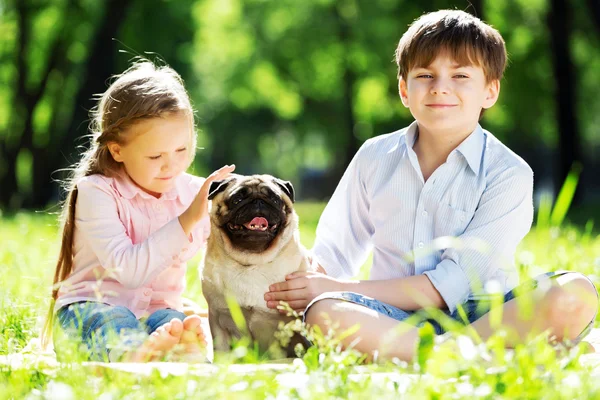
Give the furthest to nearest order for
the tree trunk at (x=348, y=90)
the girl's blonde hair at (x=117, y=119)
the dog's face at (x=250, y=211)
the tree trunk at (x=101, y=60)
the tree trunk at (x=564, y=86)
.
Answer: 1. the tree trunk at (x=348, y=90)
2. the tree trunk at (x=564, y=86)
3. the tree trunk at (x=101, y=60)
4. the girl's blonde hair at (x=117, y=119)
5. the dog's face at (x=250, y=211)

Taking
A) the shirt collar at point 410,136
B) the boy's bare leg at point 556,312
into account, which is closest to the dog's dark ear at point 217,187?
the shirt collar at point 410,136

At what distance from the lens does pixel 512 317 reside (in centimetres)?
323

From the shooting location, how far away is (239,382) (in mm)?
2428

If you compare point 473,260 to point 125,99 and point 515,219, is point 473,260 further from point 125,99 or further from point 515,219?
point 125,99

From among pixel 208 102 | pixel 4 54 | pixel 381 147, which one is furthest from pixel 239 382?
pixel 208 102

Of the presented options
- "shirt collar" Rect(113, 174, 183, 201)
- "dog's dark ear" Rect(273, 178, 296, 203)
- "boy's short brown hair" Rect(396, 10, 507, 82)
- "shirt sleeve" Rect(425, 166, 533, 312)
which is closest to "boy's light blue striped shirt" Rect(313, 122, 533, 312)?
"shirt sleeve" Rect(425, 166, 533, 312)

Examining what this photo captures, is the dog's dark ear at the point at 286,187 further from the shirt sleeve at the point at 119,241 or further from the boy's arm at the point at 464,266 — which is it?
the shirt sleeve at the point at 119,241

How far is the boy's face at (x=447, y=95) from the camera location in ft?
11.8

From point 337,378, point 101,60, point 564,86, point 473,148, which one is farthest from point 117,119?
point 564,86

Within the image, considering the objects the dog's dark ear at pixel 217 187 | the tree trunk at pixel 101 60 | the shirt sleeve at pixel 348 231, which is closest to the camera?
the dog's dark ear at pixel 217 187

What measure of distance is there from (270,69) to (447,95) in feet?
70.9

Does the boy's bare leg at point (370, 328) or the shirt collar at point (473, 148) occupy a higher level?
the shirt collar at point (473, 148)

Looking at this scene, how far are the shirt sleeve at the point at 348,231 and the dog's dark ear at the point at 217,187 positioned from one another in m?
0.71

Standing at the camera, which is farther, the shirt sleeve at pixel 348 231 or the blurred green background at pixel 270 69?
the blurred green background at pixel 270 69
